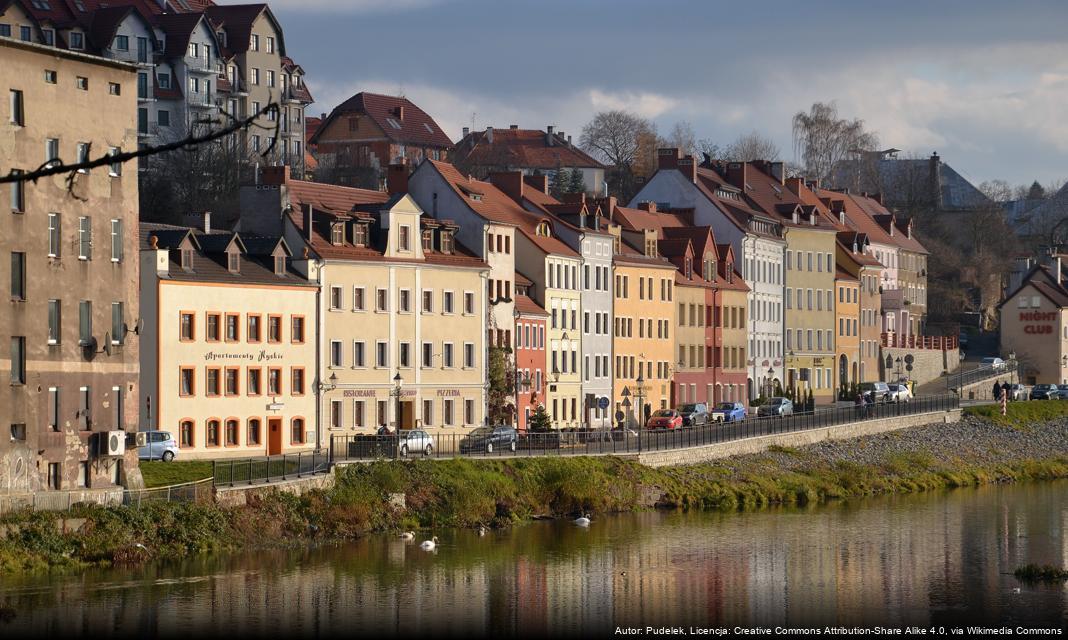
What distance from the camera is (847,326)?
13125cm

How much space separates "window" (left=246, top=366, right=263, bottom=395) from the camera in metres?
73.6

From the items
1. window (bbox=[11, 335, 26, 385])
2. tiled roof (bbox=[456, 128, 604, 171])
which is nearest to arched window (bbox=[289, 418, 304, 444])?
window (bbox=[11, 335, 26, 385])

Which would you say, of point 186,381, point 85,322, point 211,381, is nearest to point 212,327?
point 211,381

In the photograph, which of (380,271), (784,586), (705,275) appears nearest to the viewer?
(784,586)

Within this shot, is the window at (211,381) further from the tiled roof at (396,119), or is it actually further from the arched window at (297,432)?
the tiled roof at (396,119)

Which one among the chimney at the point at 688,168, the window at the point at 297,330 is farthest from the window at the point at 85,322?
the chimney at the point at 688,168

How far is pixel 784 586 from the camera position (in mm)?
56094

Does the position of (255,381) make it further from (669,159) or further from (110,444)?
(669,159)

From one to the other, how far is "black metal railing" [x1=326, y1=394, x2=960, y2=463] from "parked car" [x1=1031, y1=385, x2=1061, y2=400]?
84.3 ft

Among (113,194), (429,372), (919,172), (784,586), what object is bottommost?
(784,586)

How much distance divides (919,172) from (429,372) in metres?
102

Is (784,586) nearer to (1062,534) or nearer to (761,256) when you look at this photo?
(1062,534)

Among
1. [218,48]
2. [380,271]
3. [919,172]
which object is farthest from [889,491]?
[919,172]

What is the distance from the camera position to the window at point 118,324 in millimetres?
58500
